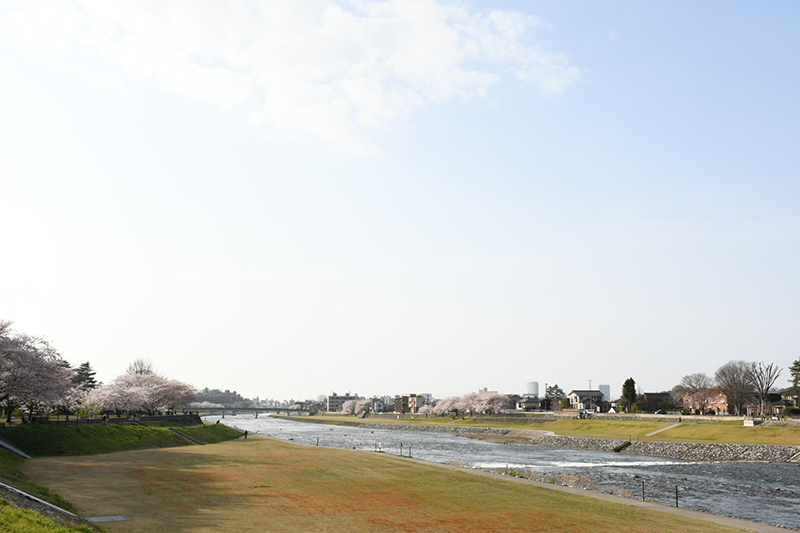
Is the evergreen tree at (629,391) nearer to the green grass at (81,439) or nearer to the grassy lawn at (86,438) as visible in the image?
the grassy lawn at (86,438)

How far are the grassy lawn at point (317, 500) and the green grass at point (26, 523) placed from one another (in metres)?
3.13

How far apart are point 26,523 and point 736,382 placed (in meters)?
160

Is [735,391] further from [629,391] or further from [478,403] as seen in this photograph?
[478,403]

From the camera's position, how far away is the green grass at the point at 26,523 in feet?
57.7

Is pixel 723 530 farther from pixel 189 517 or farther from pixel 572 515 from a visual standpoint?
pixel 189 517

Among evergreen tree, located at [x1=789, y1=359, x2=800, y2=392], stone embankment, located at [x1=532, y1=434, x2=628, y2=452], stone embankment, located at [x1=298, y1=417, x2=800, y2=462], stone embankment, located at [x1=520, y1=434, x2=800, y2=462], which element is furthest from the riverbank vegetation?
evergreen tree, located at [x1=789, y1=359, x2=800, y2=392]

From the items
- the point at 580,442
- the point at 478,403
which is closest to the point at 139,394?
the point at 580,442

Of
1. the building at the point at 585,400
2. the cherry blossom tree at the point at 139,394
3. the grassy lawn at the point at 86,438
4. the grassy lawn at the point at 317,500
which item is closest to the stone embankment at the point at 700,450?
the grassy lawn at the point at 317,500

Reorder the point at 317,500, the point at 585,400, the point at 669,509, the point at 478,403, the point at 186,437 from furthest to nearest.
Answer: the point at 585,400 < the point at 478,403 < the point at 186,437 < the point at 669,509 < the point at 317,500

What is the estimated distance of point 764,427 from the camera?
3110 inches

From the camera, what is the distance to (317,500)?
103 feet

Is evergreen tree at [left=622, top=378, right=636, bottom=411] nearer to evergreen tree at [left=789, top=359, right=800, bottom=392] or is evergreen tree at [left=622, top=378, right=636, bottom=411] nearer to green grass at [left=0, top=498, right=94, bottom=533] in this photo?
evergreen tree at [left=789, top=359, right=800, bottom=392]

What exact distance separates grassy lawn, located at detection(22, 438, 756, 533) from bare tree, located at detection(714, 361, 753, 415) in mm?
→ 118427

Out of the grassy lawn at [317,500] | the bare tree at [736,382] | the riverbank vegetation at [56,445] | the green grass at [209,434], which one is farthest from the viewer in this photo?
the bare tree at [736,382]
